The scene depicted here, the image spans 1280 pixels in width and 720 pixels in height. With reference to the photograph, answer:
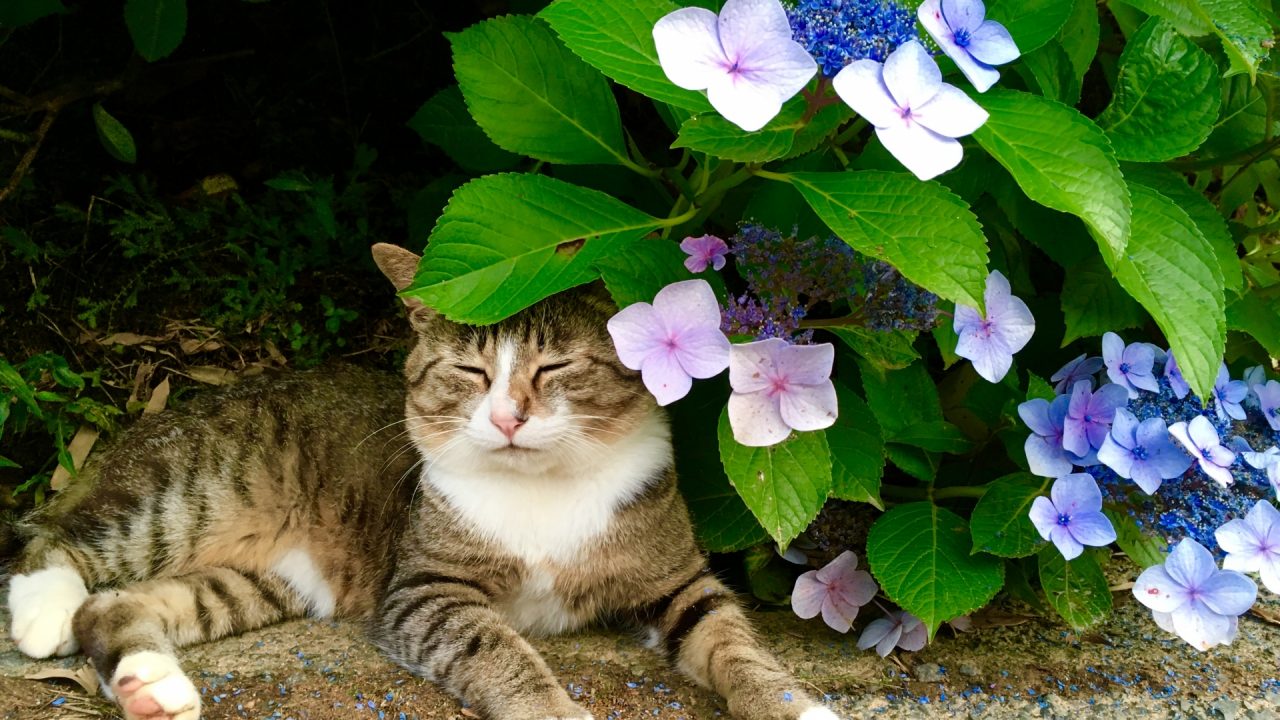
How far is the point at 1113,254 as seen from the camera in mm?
1726

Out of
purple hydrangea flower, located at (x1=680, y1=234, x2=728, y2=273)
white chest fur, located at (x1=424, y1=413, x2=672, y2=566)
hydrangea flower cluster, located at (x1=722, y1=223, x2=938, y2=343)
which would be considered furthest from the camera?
white chest fur, located at (x1=424, y1=413, x2=672, y2=566)

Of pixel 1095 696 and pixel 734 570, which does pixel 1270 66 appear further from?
pixel 734 570

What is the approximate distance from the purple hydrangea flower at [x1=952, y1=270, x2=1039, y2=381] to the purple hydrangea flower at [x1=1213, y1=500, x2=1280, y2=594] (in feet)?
1.07

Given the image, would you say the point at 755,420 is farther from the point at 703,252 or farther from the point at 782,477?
the point at 703,252

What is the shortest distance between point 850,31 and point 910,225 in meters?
0.33

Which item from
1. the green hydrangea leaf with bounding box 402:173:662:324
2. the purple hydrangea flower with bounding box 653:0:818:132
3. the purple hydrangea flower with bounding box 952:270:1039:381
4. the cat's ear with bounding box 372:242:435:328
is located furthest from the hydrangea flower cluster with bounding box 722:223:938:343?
the cat's ear with bounding box 372:242:435:328

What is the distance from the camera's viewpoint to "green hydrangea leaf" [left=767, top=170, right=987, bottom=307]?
5.70 ft

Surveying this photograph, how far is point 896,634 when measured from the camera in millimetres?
2471

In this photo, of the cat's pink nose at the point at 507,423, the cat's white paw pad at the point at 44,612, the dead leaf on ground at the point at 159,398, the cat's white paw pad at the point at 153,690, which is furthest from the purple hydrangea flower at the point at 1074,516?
the dead leaf on ground at the point at 159,398

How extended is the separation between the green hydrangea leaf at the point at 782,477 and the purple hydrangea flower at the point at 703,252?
320 millimetres

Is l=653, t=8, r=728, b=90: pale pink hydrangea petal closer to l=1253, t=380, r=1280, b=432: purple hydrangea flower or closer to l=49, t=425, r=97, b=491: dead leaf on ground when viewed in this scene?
l=1253, t=380, r=1280, b=432: purple hydrangea flower

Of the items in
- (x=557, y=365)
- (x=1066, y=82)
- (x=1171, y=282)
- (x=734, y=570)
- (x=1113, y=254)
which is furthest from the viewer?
(x=734, y=570)

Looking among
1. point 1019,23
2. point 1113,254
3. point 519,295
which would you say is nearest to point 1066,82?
point 1019,23

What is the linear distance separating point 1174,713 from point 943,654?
1.61 feet
